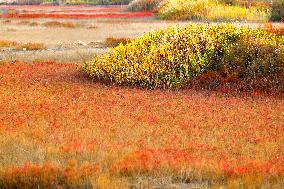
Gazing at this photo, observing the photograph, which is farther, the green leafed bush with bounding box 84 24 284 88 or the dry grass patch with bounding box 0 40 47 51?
the dry grass patch with bounding box 0 40 47 51

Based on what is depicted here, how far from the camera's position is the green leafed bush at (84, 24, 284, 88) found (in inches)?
817

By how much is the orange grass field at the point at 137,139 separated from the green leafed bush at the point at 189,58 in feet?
4.54

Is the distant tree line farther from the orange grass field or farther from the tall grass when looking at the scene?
the orange grass field

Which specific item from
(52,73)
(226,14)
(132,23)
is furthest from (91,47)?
(226,14)

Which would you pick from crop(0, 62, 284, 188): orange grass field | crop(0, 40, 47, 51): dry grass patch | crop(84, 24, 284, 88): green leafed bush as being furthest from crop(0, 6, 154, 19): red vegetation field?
crop(0, 62, 284, 188): orange grass field

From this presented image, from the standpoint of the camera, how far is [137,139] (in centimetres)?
1269

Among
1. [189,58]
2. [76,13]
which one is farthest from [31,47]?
[76,13]

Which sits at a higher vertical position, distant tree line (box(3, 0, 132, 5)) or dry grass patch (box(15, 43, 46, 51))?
dry grass patch (box(15, 43, 46, 51))

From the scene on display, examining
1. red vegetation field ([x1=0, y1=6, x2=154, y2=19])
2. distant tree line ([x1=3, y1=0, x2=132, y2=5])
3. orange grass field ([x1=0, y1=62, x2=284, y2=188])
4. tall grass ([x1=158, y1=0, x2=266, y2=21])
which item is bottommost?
distant tree line ([x1=3, y1=0, x2=132, y2=5])

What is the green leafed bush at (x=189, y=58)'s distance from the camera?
2075 cm

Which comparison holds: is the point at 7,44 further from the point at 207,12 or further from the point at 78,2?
the point at 78,2

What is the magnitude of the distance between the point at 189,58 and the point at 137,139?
29.9 ft

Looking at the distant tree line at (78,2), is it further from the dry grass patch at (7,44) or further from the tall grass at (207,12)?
the dry grass patch at (7,44)

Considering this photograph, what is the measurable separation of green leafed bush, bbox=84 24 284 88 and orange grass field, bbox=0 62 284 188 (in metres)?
1.38
